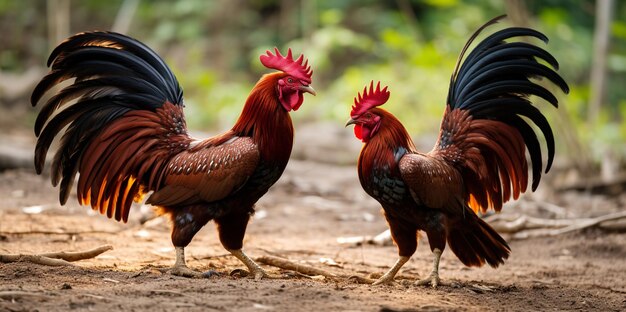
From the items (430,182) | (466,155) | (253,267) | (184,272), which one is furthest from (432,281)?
(184,272)

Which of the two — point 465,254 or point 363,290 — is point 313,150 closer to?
point 465,254

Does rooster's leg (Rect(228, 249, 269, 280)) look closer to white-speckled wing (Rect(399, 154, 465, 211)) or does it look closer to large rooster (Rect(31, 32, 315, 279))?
large rooster (Rect(31, 32, 315, 279))

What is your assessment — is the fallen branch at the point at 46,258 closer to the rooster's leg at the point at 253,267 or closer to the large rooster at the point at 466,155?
the rooster's leg at the point at 253,267

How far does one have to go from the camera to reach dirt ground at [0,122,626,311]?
400cm

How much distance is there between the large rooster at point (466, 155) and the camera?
5.09 m

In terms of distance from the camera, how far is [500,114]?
18.2ft

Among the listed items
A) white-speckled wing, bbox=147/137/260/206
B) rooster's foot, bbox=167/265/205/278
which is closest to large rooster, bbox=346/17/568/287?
white-speckled wing, bbox=147/137/260/206

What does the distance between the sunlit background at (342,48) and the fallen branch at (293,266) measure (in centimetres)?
628

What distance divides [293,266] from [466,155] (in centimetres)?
159

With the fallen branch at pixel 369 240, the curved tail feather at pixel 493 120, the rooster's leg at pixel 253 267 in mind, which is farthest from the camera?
the fallen branch at pixel 369 240

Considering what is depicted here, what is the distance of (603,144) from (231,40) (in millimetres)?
12298

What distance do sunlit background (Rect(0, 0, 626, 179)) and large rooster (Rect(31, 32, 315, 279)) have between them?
630 centimetres

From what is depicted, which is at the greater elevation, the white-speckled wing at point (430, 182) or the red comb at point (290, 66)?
the red comb at point (290, 66)

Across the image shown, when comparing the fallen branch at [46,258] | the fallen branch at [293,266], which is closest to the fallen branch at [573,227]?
the fallen branch at [293,266]
